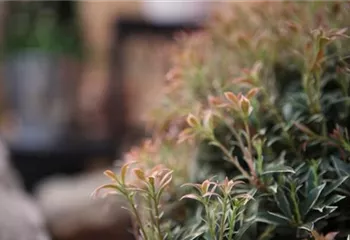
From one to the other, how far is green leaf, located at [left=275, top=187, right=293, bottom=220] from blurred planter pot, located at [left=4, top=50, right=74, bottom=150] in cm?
156

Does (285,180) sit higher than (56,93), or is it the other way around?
(285,180)

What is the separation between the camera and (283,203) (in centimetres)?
44

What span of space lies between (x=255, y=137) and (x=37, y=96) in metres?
1.63

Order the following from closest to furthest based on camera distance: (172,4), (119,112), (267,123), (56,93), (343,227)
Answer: (343,227) → (267,123) → (56,93) → (119,112) → (172,4)

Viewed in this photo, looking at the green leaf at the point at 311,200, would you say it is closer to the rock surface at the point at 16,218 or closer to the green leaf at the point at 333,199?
the green leaf at the point at 333,199

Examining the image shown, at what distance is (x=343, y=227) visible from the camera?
1.49 feet

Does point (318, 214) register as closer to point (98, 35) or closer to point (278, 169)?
point (278, 169)

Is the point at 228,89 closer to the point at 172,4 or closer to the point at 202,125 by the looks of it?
the point at 202,125

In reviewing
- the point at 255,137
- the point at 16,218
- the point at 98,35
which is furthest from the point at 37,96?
the point at 255,137

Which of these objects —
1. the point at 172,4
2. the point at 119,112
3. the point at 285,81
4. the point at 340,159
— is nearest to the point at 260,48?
the point at 285,81

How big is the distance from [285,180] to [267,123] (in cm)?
11

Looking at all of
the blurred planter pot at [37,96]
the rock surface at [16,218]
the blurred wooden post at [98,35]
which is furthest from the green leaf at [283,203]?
the blurred wooden post at [98,35]

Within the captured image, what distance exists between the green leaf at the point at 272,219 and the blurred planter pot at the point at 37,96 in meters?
1.55

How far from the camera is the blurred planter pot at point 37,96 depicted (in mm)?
1982
